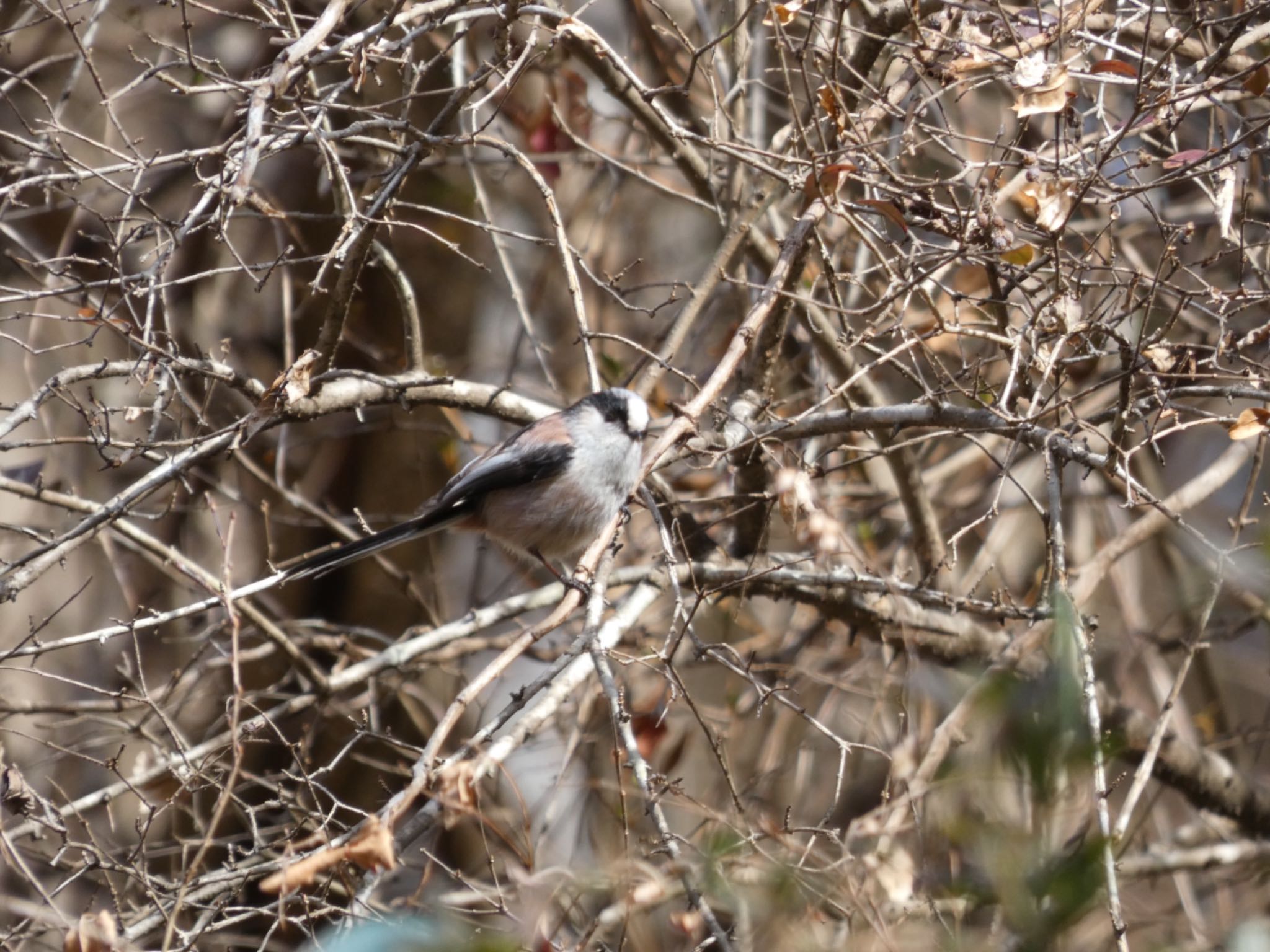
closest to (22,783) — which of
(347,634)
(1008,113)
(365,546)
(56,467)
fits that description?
(365,546)

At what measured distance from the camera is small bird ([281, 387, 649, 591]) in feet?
13.6

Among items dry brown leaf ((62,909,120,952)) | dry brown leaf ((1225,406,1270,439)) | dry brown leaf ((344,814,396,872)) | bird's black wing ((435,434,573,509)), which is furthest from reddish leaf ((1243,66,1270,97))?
dry brown leaf ((62,909,120,952))

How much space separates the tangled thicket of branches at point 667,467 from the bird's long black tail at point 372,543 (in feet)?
0.83

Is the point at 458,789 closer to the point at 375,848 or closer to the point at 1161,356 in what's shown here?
the point at 375,848

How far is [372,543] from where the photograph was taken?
3.82 metres

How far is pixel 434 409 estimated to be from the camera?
596 cm

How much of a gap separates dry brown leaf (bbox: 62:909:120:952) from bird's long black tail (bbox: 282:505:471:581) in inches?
51.1

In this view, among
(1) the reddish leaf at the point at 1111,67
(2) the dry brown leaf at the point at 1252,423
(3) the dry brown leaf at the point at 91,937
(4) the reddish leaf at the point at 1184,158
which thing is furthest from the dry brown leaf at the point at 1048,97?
(3) the dry brown leaf at the point at 91,937

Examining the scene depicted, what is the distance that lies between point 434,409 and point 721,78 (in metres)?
2.28

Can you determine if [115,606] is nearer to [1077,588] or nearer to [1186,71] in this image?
[1077,588]

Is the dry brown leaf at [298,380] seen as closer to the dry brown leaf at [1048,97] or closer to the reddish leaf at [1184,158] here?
the dry brown leaf at [1048,97]

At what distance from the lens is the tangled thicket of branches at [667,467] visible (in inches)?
92.3

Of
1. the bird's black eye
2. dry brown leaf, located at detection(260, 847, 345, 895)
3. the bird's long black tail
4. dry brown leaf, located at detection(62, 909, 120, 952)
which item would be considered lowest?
the bird's long black tail

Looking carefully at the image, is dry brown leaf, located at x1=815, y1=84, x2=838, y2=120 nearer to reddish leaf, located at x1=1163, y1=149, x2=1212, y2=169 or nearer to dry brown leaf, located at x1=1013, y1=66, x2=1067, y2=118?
dry brown leaf, located at x1=1013, y1=66, x2=1067, y2=118
